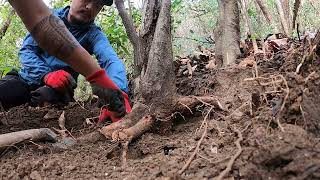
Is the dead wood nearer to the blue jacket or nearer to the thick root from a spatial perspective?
the thick root

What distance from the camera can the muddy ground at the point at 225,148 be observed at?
2.95ft

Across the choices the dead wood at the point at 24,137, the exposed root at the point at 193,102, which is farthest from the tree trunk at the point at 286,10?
the dead wood at the point at 24,137

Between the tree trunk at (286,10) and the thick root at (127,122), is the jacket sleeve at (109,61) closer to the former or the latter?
the thick root at (127,122)

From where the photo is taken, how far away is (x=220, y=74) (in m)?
2.49

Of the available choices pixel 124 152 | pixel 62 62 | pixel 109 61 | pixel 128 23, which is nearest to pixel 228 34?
pixel 128 23

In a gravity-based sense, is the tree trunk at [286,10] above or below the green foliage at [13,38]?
below

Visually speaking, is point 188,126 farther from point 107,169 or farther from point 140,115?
point 107,169

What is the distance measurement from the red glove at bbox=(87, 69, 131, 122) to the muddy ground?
0.15 metres

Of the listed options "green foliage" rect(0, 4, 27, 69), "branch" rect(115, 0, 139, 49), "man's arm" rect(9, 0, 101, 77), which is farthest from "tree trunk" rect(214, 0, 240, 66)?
"green foliage" rect(0, 4, 27, 69)

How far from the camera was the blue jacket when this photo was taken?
2583 millimetres

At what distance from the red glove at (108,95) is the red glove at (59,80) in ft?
1.30

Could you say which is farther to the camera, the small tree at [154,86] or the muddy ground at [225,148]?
the small tree at [154,86]

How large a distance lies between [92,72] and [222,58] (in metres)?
1.53

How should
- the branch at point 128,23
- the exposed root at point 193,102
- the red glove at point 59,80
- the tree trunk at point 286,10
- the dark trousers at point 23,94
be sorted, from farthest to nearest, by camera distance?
the tree trunk at point 286,10 → the branch at point 128,23 → the dark trousers at point 23,94 → the red glove at point 59,80 → the exposed root at point 193,102
